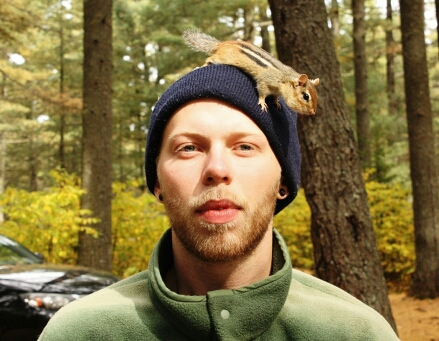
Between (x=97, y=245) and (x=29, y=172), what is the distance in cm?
2126

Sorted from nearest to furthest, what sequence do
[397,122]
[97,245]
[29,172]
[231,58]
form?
[231,58] → [97,245] → [397,122] → [29,172]

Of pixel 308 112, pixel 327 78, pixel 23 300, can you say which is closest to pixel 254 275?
pixel 308 112

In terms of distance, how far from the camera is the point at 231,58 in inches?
82.0

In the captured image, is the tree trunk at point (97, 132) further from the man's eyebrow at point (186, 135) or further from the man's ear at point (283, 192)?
the man's eyebrow at point (186, 135)

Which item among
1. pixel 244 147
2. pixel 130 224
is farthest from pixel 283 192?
pixel 130 224

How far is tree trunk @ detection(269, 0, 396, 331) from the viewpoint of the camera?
4.47m

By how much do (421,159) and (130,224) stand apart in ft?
18.5

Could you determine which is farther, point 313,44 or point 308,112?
point 313,44

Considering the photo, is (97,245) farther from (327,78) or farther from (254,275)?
(254,275)

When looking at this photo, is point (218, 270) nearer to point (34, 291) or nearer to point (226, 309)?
point (226, 309)

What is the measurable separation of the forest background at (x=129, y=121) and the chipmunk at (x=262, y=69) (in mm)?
5751

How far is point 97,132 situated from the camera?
8.38m

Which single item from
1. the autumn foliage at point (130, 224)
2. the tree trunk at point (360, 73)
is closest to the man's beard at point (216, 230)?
the autumn foliage at point (130, 224)

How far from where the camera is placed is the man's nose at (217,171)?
1581 millimetres
